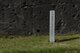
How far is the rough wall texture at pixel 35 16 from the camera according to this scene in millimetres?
13125

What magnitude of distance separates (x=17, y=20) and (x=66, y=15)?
213cm

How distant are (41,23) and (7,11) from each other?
1.55m

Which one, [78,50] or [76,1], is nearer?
[78,50]

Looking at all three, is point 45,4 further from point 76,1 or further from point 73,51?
point 73,51

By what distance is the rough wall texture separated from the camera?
1312cm

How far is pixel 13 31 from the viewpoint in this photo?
517 inches

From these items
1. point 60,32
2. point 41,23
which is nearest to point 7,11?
point 41,23

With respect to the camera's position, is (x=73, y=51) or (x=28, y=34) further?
(x=28, y=34)

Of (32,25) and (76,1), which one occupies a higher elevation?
(76,1)

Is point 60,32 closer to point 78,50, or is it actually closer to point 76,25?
point 76,25

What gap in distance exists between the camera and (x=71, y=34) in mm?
13148

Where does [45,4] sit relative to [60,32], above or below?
above

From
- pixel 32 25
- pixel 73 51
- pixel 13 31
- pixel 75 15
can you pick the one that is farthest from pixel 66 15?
pixel 73 51

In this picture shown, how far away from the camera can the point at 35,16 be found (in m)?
13.2
